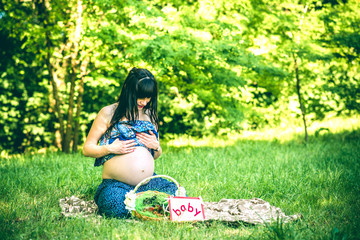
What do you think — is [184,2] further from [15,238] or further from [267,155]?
[15,238]

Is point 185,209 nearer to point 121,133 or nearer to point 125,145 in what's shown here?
point 125,145

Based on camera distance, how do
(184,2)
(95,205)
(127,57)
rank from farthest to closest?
1. (184,2)
2. (127,57)
3. (95,205)

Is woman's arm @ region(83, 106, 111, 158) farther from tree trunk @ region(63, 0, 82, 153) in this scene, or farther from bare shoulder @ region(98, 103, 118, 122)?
tree trunk @ region(63, 0, 82, 153)

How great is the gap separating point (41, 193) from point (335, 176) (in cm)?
353

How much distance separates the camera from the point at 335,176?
4.07m

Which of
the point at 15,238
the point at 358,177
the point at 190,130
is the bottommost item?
the point at 190,130

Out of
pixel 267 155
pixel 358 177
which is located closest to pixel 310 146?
pixel 267 155

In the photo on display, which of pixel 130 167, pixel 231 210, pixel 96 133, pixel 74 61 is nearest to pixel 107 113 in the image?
pixel 96 133

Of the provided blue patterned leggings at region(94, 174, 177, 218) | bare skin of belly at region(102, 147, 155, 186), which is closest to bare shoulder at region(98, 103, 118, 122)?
bare skin of belly at region(102, 147, 155, 186)

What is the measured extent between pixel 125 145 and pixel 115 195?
46 centimetres

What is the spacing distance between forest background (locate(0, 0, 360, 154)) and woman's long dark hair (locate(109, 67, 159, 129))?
1.45 meters

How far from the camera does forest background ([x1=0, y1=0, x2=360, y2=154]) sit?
18.0ft

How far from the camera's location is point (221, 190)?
3.70 metres

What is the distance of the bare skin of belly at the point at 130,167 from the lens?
299 centimetres
